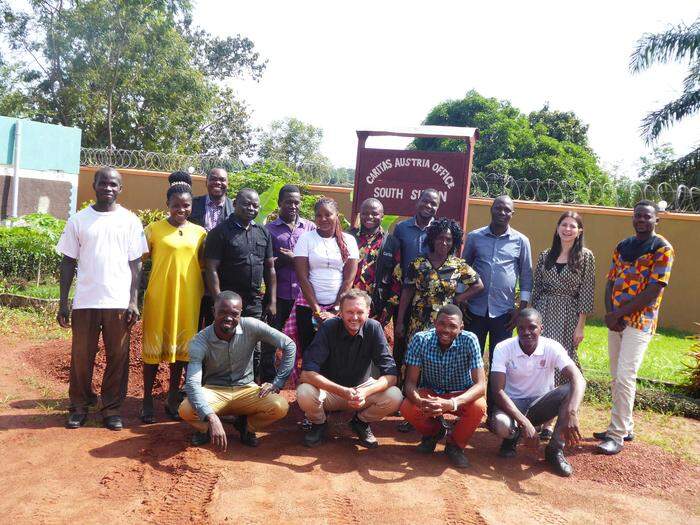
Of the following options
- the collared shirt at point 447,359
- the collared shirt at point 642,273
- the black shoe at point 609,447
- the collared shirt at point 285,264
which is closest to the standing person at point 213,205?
the collared shirt at point 285,264

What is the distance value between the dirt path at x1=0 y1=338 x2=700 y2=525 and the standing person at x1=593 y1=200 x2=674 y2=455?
243 mm

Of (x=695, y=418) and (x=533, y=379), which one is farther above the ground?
(x=533, y=379)

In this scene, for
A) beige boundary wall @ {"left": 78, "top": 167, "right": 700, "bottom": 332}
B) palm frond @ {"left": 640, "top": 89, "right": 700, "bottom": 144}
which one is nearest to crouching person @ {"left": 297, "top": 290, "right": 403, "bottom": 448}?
beige boundary wall @ {"left": 78, "top": 167, "right": 700, "bottom": 332}

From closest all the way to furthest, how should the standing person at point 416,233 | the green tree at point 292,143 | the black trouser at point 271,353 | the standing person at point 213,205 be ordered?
the standing person at point 416,233 → the black trouser at point 271,353 → the standing person at point 213,205 → the green tree at point 292,143

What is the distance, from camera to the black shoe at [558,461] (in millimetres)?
4383

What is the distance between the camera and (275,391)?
4.48 m

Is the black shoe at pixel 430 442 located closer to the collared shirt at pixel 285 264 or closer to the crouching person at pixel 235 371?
the crouching person at pixel 235 371

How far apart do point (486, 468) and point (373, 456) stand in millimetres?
745

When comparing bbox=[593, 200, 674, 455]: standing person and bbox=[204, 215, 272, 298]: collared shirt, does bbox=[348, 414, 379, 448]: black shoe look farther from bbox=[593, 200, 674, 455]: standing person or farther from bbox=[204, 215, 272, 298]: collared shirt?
bbox=[593, 200, 674, 455]: standing person

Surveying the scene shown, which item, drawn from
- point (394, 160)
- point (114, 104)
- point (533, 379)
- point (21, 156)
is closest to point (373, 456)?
point (533, 379)

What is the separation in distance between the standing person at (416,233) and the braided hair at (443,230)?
11 cm

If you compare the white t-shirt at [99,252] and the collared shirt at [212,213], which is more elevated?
the collared shirt at [212,213]

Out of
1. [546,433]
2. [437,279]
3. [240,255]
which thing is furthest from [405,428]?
[240,255]

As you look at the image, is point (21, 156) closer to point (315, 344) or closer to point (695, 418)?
point (315, 344)
